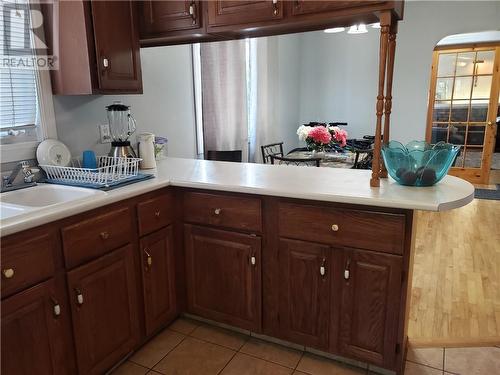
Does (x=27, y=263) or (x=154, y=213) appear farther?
(x=154, y=213)

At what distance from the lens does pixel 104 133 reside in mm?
2361

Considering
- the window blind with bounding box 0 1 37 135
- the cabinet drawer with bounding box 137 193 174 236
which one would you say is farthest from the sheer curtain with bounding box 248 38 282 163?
the window blind with bounding box 0 1 37 135

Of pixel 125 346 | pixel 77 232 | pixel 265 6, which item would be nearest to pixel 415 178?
pixel 265 6

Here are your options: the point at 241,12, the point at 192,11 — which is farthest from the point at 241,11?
the point at 192,11

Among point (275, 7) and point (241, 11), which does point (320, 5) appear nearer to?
point (275, 7)

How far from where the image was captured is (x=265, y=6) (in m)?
1.85

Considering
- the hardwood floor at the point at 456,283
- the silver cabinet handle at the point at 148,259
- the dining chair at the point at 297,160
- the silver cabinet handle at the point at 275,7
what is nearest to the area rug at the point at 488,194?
the hardwood floor at the point at 456,283

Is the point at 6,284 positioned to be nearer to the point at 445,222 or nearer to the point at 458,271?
the point at 458,271

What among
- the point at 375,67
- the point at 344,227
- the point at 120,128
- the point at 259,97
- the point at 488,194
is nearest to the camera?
the point at 344,227

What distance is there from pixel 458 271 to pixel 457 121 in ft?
13.3

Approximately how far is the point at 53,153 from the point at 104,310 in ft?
2.84

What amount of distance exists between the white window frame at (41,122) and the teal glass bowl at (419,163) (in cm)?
173

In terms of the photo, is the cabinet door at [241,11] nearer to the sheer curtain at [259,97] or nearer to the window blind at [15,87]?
the window blind at [15,87]

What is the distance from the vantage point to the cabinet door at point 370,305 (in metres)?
1.68
